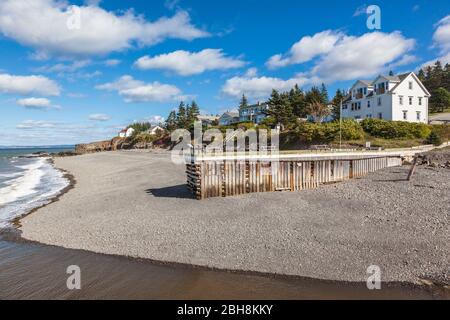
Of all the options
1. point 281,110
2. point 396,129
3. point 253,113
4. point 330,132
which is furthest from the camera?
point 253,113

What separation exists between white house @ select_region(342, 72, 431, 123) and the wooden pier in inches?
1217

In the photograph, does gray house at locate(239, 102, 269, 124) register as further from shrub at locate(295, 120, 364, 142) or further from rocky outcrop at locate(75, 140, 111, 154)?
rocky outcrop at locate(75, 140, 111, 154)

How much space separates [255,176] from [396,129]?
29520 millimetres

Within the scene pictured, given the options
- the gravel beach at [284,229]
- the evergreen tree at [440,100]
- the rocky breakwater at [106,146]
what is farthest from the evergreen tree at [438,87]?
the rocky breakwater at [106,146]

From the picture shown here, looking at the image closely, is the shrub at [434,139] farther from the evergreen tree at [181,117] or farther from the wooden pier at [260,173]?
the evergreen tree at [181,117]

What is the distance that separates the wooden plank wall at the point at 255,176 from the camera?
2166 centimetres

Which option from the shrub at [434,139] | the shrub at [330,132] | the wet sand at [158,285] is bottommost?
the wet sand at [158,285]

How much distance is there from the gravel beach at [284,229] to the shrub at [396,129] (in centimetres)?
2015

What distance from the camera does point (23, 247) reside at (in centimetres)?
1457

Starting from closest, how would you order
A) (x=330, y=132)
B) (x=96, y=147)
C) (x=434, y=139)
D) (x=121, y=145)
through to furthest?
1. (x=434, y=139)
2. (x=330, y=132)
3. (x=121, y=145)
4. (x=96, y=147)

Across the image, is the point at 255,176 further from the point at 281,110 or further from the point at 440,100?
the point at 440,100

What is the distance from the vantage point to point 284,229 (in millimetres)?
14883

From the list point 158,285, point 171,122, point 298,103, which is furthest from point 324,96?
point 158,285
